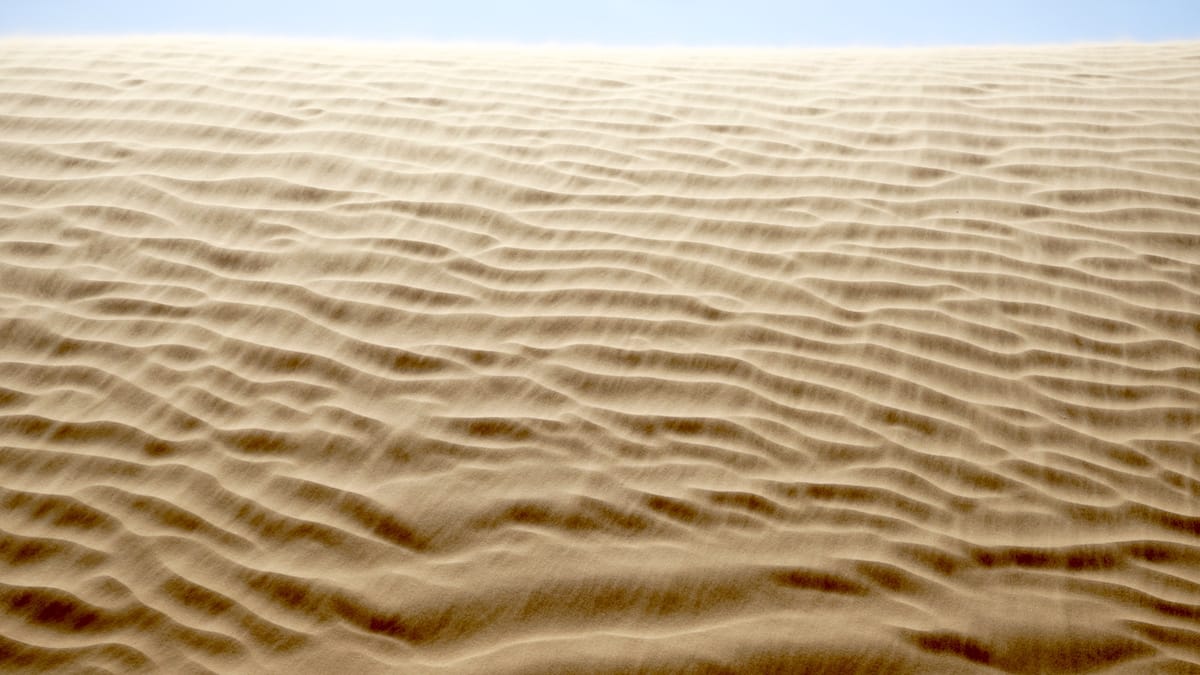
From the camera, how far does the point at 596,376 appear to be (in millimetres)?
3289

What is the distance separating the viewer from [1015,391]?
326 cm

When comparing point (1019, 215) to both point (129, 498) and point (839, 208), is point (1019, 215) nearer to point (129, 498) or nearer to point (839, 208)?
point (839, 208)

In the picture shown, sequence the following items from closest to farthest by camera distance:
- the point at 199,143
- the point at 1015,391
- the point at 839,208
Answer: the point at 1015,391 < the point at 839,208 < the point at 199,143

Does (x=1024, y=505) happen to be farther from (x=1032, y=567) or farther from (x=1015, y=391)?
(x=1015, y=391)

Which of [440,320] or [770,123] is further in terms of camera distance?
[770,123]

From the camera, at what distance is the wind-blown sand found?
2.56 metres

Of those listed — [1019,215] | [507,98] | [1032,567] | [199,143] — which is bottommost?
[1032,567]

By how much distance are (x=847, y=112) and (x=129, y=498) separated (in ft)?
12.6

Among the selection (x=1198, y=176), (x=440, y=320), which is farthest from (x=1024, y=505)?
(x=1198, y=176)

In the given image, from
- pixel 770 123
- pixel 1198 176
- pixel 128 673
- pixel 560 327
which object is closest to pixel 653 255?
pixel 560 327

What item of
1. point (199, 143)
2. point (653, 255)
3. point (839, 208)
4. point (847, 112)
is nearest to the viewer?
point (653, 255)

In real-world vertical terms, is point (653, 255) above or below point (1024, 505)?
above

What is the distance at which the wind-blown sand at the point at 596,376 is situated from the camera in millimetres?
2561

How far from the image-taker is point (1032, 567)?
8.82ft
